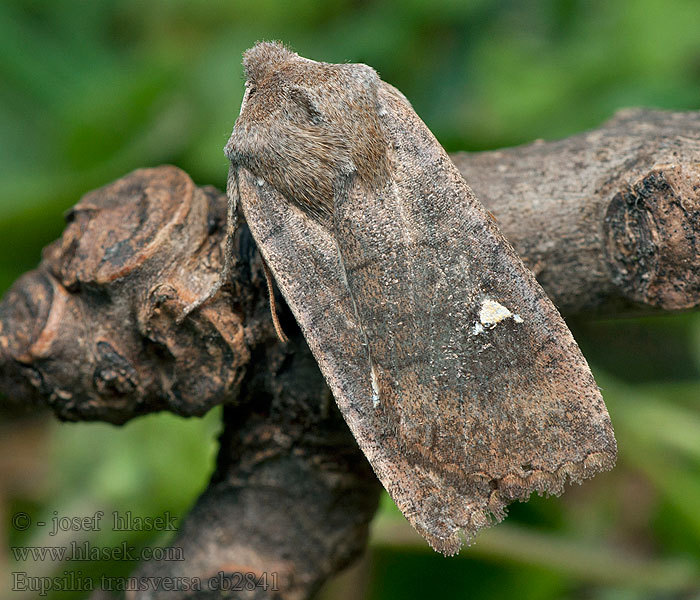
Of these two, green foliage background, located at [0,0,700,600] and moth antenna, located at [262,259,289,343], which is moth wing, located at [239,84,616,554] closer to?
moth antenna, located at [262,259,289,343]

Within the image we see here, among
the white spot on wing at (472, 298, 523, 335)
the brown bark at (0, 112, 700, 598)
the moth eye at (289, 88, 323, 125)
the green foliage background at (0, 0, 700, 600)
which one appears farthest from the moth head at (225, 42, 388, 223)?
the green foliage background at (0, 0, 700, 600)

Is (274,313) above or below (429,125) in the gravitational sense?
above

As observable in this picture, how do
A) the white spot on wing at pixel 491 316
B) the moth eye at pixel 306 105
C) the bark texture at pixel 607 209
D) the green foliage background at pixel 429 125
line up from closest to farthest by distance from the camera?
the bark texture at pixel 607 209 → the white spot on wing at pixel 491 316 → the moth eye at pixel 306 105 → the green foliage background at pixel 429 125

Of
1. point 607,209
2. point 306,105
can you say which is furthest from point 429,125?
point 607,209


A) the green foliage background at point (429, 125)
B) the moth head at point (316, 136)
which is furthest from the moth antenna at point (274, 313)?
the green foliage background at point (429, 125)

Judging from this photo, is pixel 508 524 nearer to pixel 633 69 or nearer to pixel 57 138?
pixel 633 69

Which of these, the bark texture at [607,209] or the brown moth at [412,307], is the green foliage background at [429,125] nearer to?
the brown moth at [412,307]

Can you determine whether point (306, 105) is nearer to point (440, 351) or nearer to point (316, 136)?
point (316, 136)
